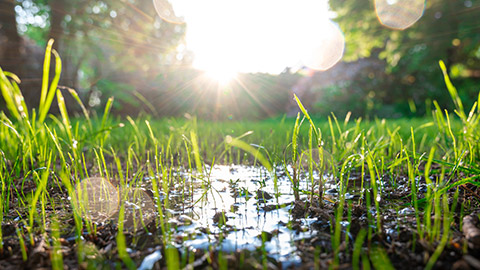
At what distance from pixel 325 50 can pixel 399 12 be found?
15.4 feet

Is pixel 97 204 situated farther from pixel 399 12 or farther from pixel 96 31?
pixel 96 31

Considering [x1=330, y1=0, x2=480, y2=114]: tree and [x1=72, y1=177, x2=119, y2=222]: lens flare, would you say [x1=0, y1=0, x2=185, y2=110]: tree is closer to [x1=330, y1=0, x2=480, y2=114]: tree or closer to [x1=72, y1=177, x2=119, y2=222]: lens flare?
[x1=330, y1=0, x2=480, y2=114]: tree

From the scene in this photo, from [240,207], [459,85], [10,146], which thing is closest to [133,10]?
[10,146]

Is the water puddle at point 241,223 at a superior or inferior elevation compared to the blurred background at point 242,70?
inferior

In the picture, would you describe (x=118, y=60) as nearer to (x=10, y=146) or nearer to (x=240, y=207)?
(x=10, y=146)

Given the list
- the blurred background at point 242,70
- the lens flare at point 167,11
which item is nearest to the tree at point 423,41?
the blurred background at point 242,70

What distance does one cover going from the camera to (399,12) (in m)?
8.12

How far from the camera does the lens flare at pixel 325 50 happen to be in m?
11.1

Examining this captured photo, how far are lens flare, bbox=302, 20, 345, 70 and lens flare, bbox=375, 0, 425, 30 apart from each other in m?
1.96

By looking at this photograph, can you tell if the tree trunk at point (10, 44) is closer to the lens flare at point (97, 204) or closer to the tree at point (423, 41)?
the lens flare at point (97, 204)

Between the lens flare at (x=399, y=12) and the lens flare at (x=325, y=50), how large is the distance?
1.96 m

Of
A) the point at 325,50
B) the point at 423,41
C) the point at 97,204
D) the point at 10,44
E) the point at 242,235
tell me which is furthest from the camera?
the point at 325,50

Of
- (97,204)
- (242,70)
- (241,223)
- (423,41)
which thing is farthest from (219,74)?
(241,223)

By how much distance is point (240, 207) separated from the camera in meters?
1.23
